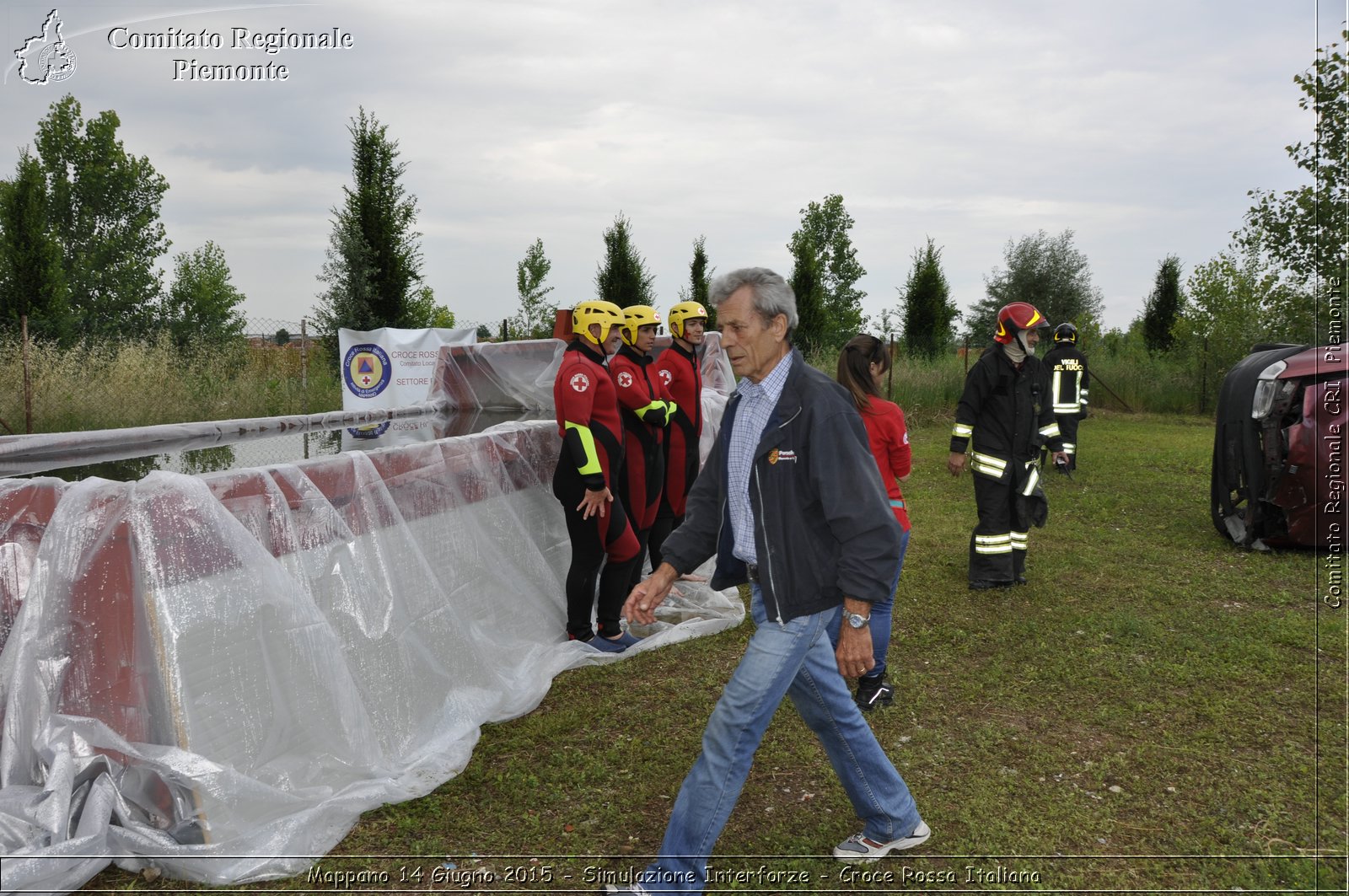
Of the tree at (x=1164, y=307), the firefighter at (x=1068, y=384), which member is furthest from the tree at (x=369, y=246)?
the tree at (x=1164, y=307)

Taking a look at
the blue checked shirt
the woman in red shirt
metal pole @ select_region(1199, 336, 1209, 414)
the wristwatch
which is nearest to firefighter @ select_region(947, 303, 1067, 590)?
the woman in red shirt

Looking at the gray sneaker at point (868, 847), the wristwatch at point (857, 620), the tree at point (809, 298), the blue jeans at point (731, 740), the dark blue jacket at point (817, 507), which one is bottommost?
the gray sneaker at point (868, 847)

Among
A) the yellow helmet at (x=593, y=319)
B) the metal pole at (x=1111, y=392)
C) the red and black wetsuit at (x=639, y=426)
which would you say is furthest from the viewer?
the metal pole at (x=1111, y=392)

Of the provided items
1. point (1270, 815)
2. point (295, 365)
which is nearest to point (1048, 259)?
point (295, 365)

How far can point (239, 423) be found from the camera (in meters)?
7.03

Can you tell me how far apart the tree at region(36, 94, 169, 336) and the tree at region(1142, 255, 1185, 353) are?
30733 mm

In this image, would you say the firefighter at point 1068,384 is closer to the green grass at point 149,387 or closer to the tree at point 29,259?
the green grass at point 149,387

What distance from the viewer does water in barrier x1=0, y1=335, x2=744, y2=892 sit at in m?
2.97

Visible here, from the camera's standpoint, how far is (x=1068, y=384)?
371 inches

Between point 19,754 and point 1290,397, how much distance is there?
8.29 metres

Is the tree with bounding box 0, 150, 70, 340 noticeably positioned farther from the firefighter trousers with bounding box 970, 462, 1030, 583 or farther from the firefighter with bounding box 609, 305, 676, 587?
the firefighter trousers with bounding box 970, 462, 1030, 583

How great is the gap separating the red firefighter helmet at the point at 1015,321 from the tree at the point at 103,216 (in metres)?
28.3

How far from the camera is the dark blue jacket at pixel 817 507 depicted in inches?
107

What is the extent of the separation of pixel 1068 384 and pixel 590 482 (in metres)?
6.33
